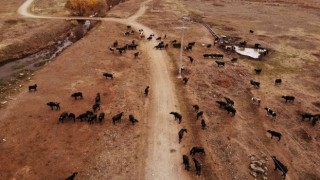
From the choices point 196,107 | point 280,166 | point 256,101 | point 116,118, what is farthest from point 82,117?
point 256,101

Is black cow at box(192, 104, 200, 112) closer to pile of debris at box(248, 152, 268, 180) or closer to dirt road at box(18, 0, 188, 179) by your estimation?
dirt road at box(18, 0, 188, 179)

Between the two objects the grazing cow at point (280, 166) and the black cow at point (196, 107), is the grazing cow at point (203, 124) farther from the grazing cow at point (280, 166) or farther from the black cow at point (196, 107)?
the grazing cow at point (280, 166)

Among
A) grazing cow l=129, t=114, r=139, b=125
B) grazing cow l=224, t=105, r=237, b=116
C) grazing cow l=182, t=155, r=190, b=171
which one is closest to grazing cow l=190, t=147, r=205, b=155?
grazing cow l=182, t=155, r=190, b=171

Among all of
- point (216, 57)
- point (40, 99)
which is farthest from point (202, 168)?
point (216, 57)

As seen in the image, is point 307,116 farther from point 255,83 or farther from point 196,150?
point 196,150

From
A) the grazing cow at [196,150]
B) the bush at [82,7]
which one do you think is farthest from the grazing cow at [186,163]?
the bush at [82,7]

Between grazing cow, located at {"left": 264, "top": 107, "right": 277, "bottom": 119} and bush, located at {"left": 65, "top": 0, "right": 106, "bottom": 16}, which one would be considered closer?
grazing cow, located at {"left": 264, "top": 107, "right": 277, "bottom": 119}
